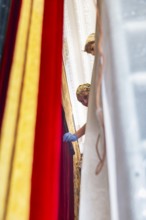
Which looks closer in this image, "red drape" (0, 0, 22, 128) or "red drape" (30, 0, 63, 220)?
"red drape" (30, 0, 63, 220)

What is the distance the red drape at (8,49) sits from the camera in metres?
0.62

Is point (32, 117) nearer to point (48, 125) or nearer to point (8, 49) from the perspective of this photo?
point (48, 125)

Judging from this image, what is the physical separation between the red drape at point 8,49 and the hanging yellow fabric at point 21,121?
0.04 metres

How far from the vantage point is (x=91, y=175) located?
502mm

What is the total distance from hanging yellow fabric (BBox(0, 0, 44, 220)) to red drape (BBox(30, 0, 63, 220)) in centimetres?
2

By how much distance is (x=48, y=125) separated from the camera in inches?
22.7

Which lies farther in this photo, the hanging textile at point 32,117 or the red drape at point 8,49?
the red drape at point 8,49

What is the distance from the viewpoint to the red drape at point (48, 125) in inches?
19.8

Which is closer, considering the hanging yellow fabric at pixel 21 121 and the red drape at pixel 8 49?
the hanging yellow fabric at pixel 21 121

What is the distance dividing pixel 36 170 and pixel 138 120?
0.66 feet

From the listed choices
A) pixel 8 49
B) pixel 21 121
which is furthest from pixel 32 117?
pixel 8 49

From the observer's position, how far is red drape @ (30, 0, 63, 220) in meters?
0.50

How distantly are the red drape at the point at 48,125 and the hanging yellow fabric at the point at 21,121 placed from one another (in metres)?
0.02

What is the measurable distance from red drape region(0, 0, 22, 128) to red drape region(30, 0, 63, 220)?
0.07 meters
